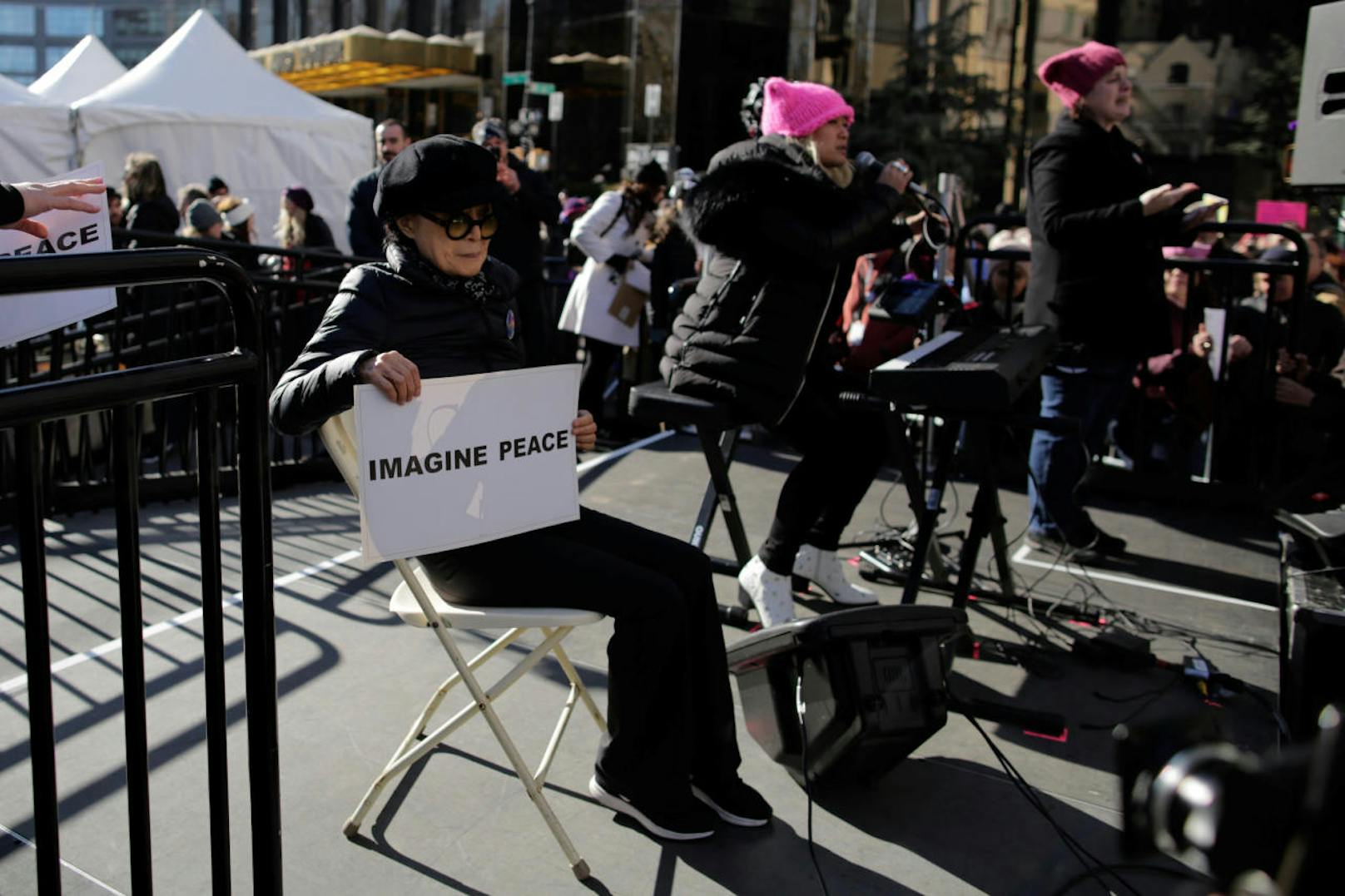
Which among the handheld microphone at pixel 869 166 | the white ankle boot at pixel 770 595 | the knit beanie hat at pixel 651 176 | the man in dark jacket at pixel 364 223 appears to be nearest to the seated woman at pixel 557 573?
the white ankle boot at pixel 770 595

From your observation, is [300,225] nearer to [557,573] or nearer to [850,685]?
[557,573]

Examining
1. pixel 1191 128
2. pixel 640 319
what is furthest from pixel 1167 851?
pixel 1191 128

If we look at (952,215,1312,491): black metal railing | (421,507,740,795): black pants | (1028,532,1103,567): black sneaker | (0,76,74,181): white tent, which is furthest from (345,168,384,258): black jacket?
(0,76,74,181): white tent

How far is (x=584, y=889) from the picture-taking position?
9.12ft

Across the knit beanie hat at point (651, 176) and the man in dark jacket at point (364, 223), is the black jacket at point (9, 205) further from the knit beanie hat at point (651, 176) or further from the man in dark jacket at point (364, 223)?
the knit beanie hat at point (651, 176)

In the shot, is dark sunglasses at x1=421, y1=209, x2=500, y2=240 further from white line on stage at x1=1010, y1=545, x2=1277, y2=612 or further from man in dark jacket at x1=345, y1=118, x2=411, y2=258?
man in dark jacket at x1=345, y1=118, x2=411, y2=258

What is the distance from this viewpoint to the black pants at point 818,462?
→ 4.23 metres

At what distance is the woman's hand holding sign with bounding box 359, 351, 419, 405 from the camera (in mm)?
2438

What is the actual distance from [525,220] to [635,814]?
16.0 feet

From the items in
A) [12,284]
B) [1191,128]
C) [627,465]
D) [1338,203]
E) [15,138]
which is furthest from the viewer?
[1191,128]

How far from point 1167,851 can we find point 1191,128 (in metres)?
19.7

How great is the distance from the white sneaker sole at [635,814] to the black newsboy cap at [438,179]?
1.50 metres

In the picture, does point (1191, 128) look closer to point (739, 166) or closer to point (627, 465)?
point (627, 465)

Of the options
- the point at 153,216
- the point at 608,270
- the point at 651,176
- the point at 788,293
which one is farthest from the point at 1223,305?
the point at 153,216
